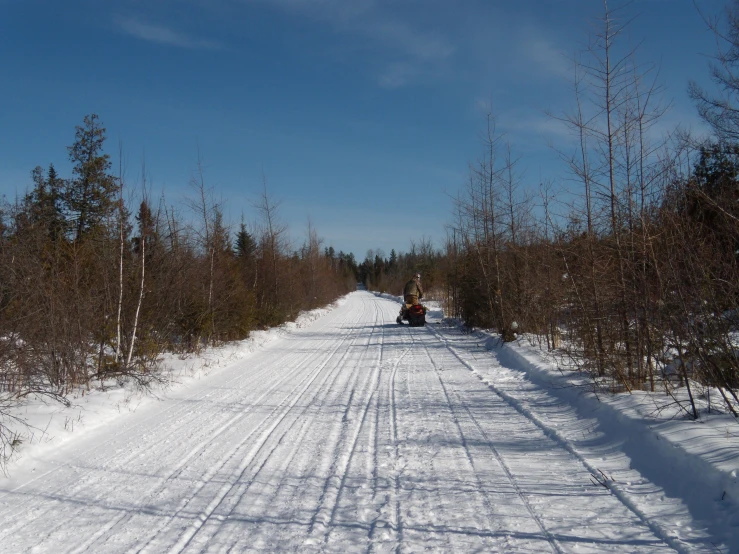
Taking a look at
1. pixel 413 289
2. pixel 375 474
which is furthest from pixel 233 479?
pixel 413 289

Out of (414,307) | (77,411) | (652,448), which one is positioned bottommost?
(652,448)

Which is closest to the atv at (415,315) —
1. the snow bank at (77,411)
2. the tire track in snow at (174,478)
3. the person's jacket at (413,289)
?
the person's jacket at (413,289)

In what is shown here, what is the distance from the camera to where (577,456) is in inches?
232

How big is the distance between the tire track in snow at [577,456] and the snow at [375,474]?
0.8 inches

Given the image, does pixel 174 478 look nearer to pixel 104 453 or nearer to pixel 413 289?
pixel 104 453

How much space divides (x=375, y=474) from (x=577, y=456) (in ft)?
7.40

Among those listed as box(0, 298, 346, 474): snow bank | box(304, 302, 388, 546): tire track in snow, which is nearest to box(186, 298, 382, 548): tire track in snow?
box(304, 302, 388, 546): tire track in snow

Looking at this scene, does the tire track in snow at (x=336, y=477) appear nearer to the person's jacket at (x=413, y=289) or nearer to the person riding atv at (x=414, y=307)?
the person riding atv at (x=414, y=307)

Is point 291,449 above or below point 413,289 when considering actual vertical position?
below

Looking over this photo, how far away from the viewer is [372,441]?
6.66 metres

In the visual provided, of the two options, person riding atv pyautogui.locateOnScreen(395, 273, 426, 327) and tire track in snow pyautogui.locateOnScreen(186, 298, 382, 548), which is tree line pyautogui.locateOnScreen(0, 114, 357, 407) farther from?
person riding atv pyautogui.locateOnScreen(395, 273, 426, 327)

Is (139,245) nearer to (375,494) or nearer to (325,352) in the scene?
(325,352)

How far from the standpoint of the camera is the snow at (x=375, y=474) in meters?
4.07

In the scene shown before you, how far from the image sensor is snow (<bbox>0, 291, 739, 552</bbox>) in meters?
4.07
